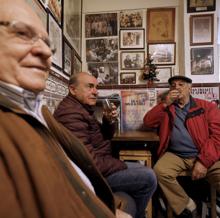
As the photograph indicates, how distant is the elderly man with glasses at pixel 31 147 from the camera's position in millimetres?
518

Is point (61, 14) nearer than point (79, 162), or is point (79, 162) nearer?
point (79, 162)

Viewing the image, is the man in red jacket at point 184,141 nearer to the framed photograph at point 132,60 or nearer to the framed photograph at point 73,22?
the framed photograph at point 132,60

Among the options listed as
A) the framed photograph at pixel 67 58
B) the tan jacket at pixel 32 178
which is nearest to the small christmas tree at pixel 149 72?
the framed photograph at pixel 67 58

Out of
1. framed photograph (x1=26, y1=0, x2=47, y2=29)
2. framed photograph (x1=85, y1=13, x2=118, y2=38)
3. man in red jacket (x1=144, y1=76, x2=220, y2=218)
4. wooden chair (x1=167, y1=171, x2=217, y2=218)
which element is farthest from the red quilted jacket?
framed photograph (x1=26, y1=0, x2=47, y2=29)

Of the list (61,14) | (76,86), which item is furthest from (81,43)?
(76,86)

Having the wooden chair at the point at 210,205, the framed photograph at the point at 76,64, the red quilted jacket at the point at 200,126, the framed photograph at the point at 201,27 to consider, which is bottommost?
the wooden chair at the point at 210,205

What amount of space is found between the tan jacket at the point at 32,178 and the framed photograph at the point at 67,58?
163 centimetres

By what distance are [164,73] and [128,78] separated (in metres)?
0.45

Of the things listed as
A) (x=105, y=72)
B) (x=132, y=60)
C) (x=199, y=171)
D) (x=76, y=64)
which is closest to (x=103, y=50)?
(x=105, y=72)

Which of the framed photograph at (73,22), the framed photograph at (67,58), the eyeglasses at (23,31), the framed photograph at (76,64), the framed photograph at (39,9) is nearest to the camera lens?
the eyeglasses at (23,31)

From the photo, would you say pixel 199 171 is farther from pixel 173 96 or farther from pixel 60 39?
pixel 60 39

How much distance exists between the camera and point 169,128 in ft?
7.79

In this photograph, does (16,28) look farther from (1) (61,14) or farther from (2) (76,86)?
(1) (61,14)

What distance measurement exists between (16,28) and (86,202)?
0.57 m
